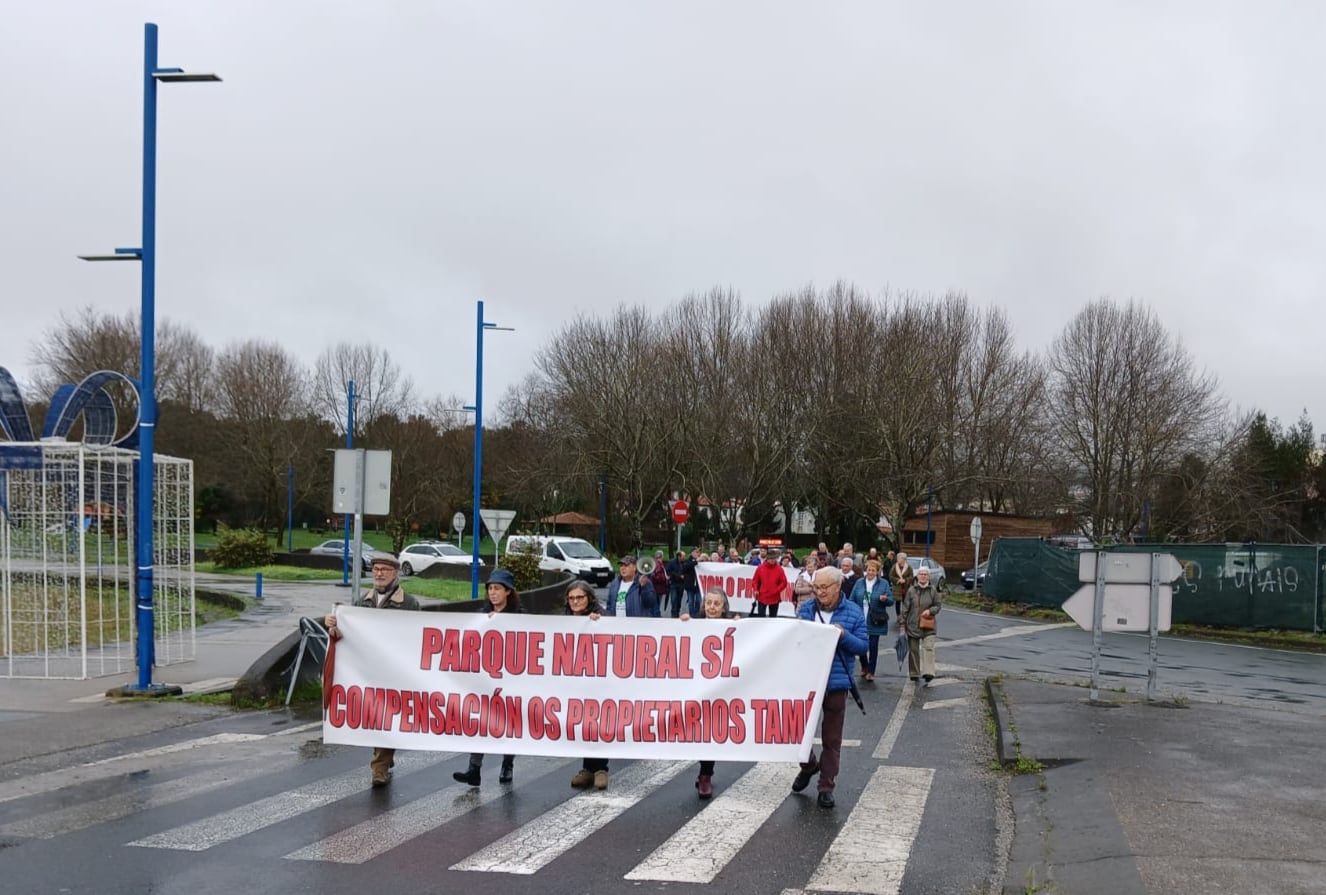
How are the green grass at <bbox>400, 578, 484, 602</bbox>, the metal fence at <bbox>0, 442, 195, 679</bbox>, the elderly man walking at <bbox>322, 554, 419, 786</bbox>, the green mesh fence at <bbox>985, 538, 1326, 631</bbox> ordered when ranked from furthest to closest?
the green grass at <bbox>400, 578, 484, 602</bbox>
the green mesh fence at <bbox>985, 538, 1326, 631</bbox>
the metal fence at <bbox>0, 442, 195, 679</bbox>
the elderly man walking at <bbox>322, 554, 419, 786</bbox>

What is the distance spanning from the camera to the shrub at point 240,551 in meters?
46.0

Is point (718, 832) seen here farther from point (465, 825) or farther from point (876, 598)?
point (876, 598)

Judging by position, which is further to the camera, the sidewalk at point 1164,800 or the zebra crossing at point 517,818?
the zebra crossing at point 517,818

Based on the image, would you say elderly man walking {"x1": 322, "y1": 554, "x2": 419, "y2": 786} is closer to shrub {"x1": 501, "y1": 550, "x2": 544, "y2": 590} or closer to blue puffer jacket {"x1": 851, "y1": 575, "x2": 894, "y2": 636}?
blue puffer jacket {"x1": 851, "y1": 575, "x2": 894, "y2": 636}

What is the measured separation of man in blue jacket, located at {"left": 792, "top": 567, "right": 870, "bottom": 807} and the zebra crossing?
226 millimetres

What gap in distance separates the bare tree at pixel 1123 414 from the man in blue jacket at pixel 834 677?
4820 centimetres

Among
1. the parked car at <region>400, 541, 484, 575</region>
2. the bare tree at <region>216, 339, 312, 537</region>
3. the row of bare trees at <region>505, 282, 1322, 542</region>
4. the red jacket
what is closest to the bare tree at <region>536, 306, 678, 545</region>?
the row of bare trees at <region>505, 282, 1322, 542</region>

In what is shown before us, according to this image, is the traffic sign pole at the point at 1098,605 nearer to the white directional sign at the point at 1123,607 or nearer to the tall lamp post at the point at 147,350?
the white directional sign at the point at 1123,607

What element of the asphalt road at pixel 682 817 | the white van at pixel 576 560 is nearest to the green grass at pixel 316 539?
the white van at pixel 576 560

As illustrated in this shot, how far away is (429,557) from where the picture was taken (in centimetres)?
4547

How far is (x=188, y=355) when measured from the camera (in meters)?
72.6

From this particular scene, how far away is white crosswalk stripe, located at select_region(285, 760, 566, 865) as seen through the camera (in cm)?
694

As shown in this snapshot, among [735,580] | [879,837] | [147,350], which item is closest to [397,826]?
[879,837]

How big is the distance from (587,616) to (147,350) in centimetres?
716
